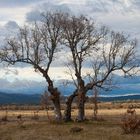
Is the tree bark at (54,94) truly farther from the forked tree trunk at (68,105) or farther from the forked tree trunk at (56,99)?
the forked tree trunk at (68,105)

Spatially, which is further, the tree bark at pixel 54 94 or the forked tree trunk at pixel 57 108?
the forked tree trunk at pixel 57 108

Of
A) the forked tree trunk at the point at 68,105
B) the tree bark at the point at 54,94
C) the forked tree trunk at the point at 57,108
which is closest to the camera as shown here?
the tree bark at the point at 54,94

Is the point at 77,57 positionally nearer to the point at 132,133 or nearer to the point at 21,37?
the point at 21,37

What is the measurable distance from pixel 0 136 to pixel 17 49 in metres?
16.9

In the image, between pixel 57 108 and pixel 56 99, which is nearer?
pixel 56 99

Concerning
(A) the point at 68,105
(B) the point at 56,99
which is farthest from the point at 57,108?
(A) the point at 68,105

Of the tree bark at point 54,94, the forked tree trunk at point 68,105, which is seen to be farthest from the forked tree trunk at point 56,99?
the forked tree trunk at point 68,105

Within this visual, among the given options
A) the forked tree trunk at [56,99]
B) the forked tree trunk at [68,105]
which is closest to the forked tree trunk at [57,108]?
the forked tree trunk at [56,99]

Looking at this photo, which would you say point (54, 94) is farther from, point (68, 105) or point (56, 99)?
point (68, 105)

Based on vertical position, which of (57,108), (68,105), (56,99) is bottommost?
(57,108)

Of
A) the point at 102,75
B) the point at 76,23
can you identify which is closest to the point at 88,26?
the point at 76,23

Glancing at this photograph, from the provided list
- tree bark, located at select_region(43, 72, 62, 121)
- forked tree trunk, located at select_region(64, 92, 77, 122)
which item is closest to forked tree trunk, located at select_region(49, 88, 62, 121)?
tree bark, located at select_region(43, 72, 62, 121)

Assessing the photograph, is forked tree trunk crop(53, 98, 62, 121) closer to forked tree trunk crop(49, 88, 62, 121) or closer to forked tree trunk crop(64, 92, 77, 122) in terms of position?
forked tree trunk crop(49, 88, 62, 121)

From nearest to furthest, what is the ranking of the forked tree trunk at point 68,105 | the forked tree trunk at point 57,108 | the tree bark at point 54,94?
1. the tree bark at point 54,94
2. the forked tree trunk at point 68,105
3. the forked tree trunk at point 57,108
